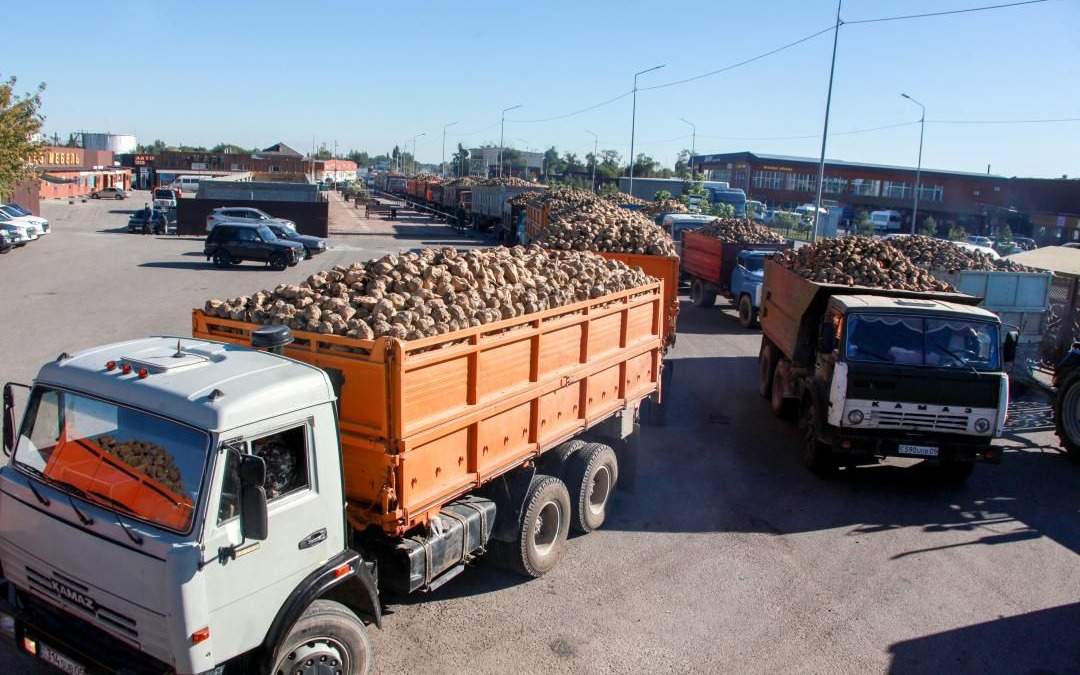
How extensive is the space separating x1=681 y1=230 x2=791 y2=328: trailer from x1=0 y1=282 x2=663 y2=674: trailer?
51.1ft

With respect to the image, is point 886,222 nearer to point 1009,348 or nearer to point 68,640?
point 1009,348

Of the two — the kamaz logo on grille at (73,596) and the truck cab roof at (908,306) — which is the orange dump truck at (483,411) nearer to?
the kamaz logo on grille at (73,596)

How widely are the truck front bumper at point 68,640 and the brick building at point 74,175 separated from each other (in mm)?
48682

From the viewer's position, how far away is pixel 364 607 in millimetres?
5254

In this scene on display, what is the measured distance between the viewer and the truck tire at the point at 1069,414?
11500 millimetres

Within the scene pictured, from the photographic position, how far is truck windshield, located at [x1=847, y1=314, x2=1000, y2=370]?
9.72 meters

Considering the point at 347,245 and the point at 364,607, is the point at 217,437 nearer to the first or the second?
the point at 364,607

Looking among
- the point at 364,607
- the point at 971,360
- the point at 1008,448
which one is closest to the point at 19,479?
the point at 364,607

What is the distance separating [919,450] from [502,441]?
5.43 meters

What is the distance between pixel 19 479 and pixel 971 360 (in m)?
9.34

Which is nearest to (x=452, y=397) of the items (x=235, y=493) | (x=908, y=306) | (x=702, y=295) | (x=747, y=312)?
(x=235, y=493)

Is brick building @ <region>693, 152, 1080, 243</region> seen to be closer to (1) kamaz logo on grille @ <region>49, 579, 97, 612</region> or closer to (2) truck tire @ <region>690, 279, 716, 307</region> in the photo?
(2) truck tire @ <region>690, 279, 716, 307</region>

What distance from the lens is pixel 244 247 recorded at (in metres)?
29.0

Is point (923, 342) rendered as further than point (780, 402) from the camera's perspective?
No
